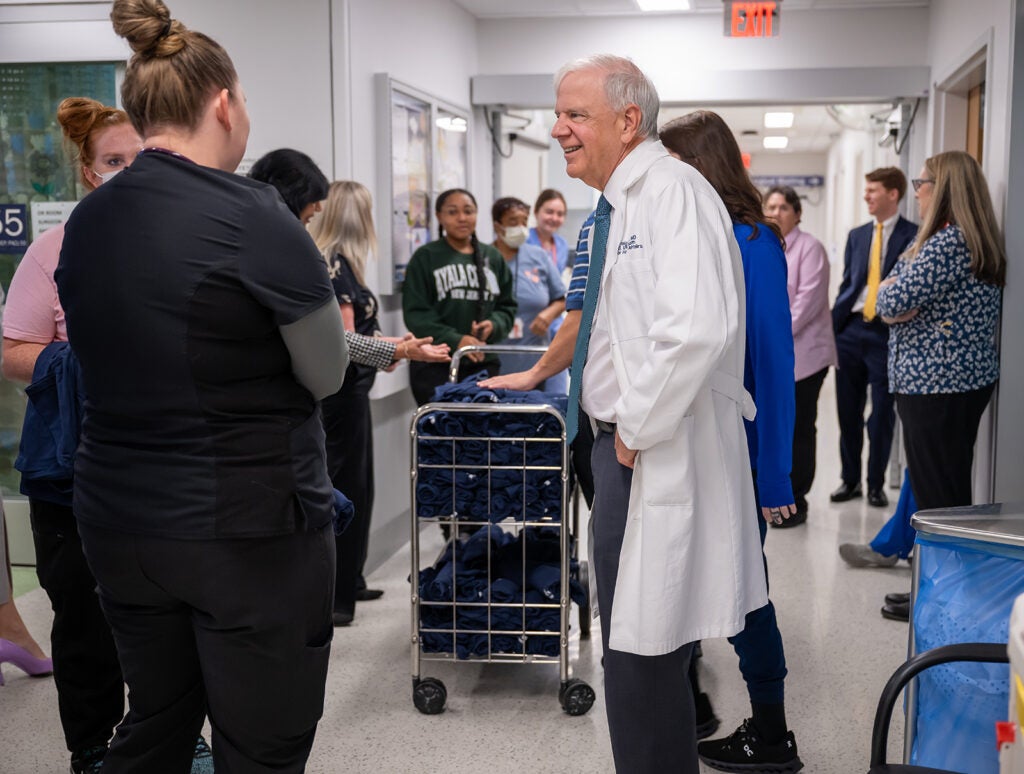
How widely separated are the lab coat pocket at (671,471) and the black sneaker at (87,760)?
152 cm

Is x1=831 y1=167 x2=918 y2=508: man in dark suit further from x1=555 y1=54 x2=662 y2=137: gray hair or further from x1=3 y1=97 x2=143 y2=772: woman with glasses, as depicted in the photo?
x1=3 y1=97 x2=143 y2=772: woman with glasses

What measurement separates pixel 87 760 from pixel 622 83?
1962 millimetres

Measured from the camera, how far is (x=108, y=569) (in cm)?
Answer: 162

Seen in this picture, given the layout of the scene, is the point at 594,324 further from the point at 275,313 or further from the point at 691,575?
the point at 275,313

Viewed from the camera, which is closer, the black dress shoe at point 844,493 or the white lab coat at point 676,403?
the white lab coat at point 676,403

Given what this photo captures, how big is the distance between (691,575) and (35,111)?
3646 millimetres

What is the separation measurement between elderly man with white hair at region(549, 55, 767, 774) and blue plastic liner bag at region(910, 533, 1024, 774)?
32 cm

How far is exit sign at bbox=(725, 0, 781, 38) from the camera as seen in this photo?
213 inches

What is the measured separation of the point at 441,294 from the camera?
446 centimetres

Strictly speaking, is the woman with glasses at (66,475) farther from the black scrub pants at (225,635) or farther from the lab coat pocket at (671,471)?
the lab coat pocket at (671,471)

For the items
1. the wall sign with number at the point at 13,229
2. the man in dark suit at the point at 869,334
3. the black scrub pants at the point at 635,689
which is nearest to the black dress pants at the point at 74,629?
the black scrub pants at the point at 635,689

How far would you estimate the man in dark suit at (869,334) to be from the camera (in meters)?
5.20

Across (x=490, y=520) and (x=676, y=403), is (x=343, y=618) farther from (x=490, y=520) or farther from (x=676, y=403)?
(x=676, y=403)

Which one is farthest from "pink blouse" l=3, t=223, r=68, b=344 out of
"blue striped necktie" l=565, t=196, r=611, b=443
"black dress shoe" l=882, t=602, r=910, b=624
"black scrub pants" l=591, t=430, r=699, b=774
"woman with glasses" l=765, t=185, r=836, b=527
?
"woman with glasses" l=765, t=185, r=836, b=527
